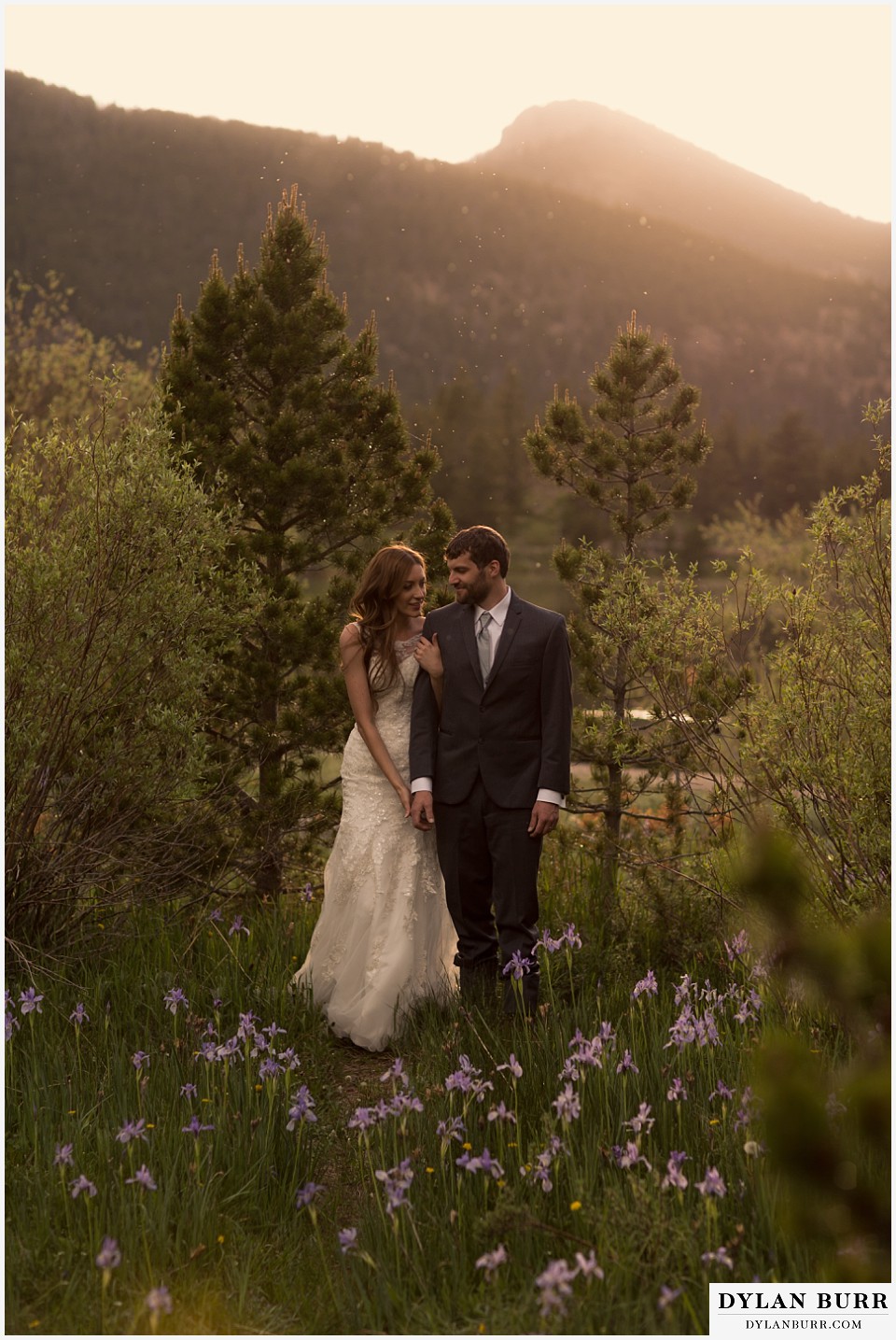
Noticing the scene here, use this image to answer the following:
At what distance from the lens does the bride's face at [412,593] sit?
5043 millimetres

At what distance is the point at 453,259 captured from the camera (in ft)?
355

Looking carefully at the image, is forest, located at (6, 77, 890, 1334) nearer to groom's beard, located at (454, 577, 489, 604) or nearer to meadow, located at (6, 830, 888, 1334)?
meadow, located at (6, 830, 888, 1334)

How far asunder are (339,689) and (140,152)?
120 m

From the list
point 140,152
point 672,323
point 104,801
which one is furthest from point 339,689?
point 140,152

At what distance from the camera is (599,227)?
116 metres

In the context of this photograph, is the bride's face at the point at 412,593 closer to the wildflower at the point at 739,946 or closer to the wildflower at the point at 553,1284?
the wildflower at the point at 739,946

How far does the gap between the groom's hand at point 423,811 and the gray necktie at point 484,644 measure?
663mm

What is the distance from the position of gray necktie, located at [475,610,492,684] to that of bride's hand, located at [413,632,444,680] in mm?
206

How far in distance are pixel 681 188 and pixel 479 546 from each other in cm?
15493

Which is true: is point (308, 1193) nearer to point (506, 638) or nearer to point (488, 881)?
point (488, 881)

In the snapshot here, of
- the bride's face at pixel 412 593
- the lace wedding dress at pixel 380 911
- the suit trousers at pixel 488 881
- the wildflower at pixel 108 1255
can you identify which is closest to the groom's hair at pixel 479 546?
the bride's face at pixel 412 593

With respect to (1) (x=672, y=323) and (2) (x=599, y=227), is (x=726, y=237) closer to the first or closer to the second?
(2) (x=599, y=227)

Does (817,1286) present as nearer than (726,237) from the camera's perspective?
Yes

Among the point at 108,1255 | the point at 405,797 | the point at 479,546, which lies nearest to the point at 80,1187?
the point at 108,1255
